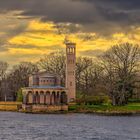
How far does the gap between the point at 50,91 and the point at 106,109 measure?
65.2 feet

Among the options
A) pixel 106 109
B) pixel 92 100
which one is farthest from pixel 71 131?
pixel 92 100

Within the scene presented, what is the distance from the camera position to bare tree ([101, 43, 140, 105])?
434 ft

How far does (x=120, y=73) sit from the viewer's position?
132 metres

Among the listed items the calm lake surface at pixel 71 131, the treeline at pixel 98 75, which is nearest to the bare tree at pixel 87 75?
the treeline at pixel 98 75

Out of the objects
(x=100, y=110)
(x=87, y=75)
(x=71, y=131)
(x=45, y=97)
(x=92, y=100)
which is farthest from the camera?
(x=87, y=75)

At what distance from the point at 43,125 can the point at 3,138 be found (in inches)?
829

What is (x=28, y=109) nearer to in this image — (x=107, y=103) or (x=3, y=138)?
(x=107, y=103)

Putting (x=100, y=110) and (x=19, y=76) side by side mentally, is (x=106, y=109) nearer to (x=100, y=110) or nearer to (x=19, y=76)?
(x=100, y=110)

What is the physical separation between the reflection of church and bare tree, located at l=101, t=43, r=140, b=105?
11.0 meters

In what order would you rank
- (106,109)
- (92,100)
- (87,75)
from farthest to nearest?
(87,75) → (92,100) → (106,109)

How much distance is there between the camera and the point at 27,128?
80562 millimetres

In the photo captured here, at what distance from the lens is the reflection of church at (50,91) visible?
133625 millimetres

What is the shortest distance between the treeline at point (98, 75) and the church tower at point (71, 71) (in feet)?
21.0

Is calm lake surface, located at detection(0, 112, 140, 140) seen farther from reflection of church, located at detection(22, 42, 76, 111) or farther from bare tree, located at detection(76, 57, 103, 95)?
bare tree, located at detection(76, 57, 103, 95)
